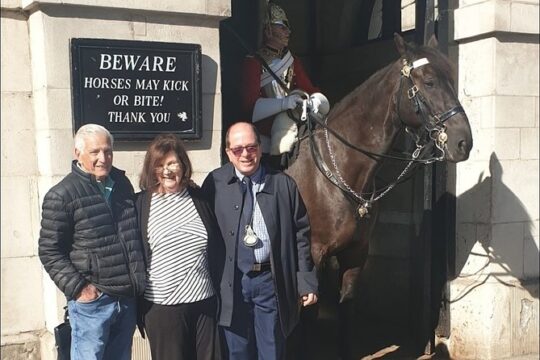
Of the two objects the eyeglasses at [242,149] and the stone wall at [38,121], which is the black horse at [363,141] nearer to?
the eyeglasses at [242,149]

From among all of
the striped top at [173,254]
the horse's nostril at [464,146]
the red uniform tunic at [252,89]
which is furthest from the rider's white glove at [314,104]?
the striped top at [173,254]

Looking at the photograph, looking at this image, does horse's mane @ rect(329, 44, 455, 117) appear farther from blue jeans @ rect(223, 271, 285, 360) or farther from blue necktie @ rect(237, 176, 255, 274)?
blue jeans @ rect(223, 271, 285, 360)

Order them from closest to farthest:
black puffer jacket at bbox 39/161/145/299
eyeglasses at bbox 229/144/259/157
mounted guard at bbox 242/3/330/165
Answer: black puffer jacket at bbox 39/161/145/299
eyeglasses at bbox 229/144/259/157
mounted guard at bbox 242/3/330/165

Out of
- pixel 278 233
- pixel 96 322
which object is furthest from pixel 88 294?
pixel 278 233

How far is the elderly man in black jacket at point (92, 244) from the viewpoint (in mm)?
2857

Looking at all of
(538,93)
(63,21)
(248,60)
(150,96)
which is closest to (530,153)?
(538,93)

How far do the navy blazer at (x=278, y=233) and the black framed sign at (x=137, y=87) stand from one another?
3.06ft

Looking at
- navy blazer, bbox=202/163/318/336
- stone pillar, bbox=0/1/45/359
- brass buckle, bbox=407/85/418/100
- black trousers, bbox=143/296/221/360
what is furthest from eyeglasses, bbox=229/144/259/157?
stone pillar, bbox=0/1/45/359

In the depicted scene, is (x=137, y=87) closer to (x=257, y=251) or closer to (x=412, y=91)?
(x=257, y=251)

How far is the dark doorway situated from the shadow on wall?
0.63 feet

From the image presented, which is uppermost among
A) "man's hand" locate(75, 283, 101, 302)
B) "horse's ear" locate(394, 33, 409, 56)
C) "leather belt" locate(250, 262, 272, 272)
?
Result: "horse's ear" locate(394, 33, 409, 56)

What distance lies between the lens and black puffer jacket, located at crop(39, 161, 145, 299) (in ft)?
9.35

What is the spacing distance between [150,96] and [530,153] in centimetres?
302

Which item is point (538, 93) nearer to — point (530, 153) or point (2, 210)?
point (530, 153)
